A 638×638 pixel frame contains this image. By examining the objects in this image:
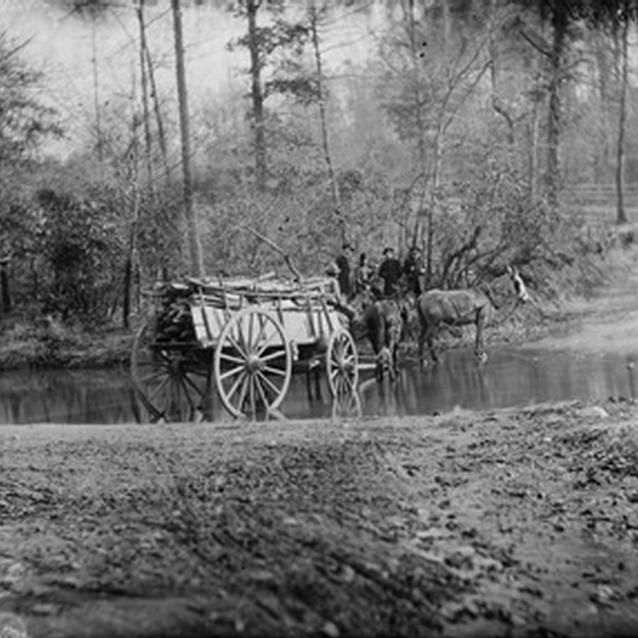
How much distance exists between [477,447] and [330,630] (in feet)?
7.90

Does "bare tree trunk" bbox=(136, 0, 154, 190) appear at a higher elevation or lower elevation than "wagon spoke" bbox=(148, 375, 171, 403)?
higher

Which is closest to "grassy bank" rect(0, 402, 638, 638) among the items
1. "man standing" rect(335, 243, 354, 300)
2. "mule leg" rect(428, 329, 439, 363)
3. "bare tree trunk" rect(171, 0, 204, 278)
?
"mule leg" rect(428, 329, 439, 363)

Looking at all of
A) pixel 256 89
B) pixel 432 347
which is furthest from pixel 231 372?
pixel 256 89

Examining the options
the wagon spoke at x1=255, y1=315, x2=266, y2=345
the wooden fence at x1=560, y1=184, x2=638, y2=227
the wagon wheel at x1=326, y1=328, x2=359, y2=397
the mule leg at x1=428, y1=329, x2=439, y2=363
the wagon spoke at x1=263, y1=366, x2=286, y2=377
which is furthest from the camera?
the wooden fence at x1=560, y1=184, x2=638, y2=227

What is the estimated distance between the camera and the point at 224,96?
14.4m

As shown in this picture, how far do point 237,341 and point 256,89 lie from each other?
8149 millimetres

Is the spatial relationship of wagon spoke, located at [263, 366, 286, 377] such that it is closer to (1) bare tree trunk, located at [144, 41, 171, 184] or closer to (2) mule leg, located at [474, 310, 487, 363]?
(2) mule leg, located at [474, 310, 487, 363]

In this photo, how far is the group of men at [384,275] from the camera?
11.3 meters

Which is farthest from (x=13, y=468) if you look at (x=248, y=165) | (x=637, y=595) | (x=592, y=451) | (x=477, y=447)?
(x=248, y=165)

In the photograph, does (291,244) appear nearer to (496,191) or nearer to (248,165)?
(248,165)

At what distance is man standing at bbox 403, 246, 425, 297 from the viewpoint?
11656 millimetres

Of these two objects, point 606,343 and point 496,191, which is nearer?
point 606,343

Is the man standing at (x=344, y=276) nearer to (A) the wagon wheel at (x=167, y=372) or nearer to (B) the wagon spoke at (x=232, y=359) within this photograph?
(A) the wagon wheel at (x=167, y=372)

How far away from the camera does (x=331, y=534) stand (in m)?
2.87
